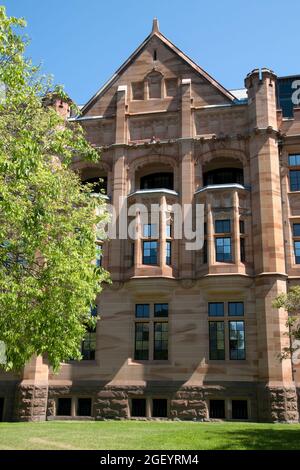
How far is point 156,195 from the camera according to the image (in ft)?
88.6

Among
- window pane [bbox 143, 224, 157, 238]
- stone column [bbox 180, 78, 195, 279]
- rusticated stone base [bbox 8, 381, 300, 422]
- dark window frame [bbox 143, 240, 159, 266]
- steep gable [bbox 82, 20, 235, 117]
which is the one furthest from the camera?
steep gable [bbox 82, 20, 235, 117]

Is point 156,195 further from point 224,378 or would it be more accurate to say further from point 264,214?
point 224,378

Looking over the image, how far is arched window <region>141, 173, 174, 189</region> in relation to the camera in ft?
99.2

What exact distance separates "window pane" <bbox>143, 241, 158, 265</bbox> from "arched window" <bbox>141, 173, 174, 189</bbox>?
515 cm

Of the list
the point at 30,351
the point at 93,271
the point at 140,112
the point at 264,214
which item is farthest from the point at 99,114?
the point at 30,351

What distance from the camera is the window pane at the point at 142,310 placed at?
25.9 m

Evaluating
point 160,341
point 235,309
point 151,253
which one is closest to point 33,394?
point 160,341

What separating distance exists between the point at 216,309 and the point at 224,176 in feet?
29.2

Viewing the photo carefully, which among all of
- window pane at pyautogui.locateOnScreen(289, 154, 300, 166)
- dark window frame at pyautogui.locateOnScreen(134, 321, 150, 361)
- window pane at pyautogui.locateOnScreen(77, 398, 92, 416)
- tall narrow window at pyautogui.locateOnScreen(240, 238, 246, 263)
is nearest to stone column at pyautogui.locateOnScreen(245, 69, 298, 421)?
tall narrow window at pyautogui.locateOnScreen(240, 238, 246, 263)

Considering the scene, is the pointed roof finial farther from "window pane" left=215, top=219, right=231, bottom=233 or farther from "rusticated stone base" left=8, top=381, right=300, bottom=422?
→ "rusticated stone base" left=8, top=381, right=300, bottom=422

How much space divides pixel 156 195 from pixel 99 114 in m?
7.43

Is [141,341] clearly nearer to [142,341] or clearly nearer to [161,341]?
[142,341]

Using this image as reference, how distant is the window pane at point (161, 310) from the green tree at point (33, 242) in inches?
367

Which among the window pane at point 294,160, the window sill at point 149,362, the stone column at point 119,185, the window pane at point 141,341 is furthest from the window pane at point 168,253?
the window pane at point 294,160
